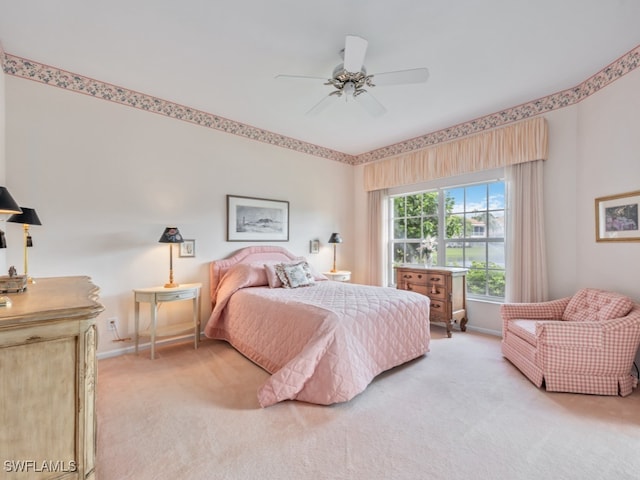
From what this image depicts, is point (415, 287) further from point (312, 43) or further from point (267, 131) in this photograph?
point (312, 43)

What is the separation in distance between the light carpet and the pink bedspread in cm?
16

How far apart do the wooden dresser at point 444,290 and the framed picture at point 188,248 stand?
2.98 meters

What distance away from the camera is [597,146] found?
9.86 ft

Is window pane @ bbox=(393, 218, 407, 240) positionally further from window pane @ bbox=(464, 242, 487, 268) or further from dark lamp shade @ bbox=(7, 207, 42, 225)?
dark lamp shade @ bbox=(7, 207, 42, 225)

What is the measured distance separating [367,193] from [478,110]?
7.25ft

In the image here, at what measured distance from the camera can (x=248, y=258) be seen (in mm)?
4098

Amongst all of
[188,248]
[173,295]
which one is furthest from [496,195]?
[173,295]

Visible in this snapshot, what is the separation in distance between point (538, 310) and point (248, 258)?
3443 mm

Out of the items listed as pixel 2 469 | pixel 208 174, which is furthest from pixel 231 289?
pixel 2 469

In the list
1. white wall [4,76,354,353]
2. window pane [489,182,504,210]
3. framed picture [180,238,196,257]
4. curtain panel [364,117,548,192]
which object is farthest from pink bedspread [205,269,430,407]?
curtain panel [364,117,548,192]

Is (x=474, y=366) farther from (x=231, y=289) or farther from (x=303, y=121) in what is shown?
(x=303, y=121)

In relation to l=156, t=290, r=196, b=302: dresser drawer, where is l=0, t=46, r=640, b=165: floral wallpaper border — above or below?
above

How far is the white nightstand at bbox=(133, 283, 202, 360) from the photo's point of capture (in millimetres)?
3090

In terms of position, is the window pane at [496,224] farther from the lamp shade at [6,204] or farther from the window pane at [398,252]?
the lamp shade at [6,204]
